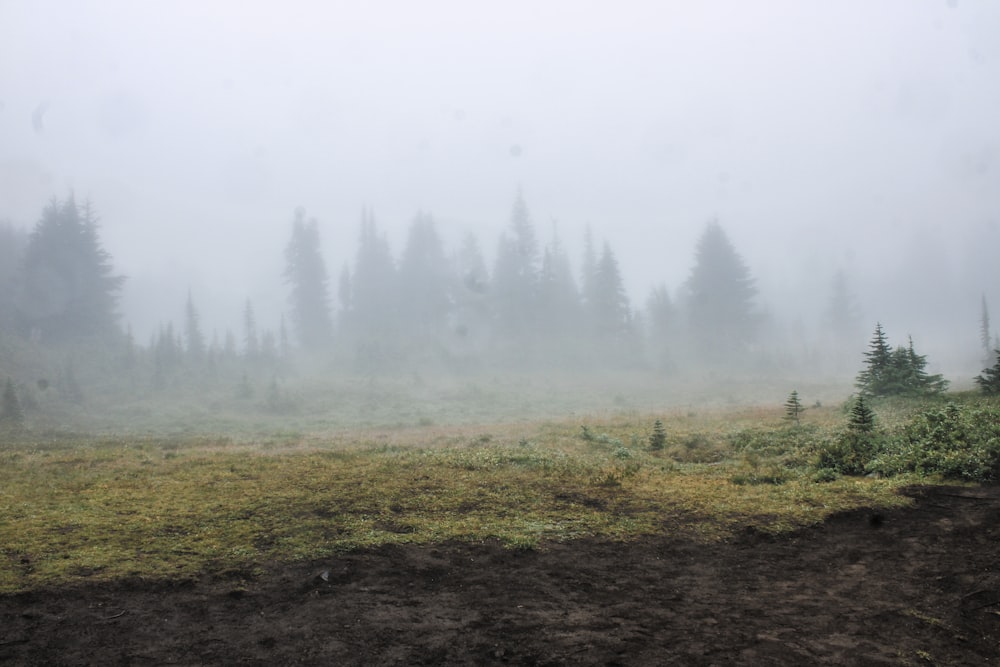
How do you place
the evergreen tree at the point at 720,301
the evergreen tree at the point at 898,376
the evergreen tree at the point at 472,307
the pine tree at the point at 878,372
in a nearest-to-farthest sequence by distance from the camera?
the evergreen tree at the point at 898,376, the pine tree at the point at 878,372, the evergreen tree at the point at 720,301, the evergreen tree at the point at 472,307

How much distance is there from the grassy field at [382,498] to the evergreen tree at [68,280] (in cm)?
5258

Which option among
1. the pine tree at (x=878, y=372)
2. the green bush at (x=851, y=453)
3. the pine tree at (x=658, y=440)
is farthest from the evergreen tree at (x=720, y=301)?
the green bush at (x=851, y=453)

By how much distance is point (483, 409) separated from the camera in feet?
147

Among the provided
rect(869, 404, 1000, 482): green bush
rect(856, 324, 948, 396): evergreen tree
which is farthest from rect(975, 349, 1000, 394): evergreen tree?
rect(869, 404, 1000, 482): green bush

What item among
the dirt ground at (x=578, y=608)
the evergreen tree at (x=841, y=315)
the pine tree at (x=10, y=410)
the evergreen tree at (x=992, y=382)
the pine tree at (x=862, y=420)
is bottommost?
the dirt ground at (x=578, y=608)

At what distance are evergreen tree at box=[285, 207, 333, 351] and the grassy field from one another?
203 feet

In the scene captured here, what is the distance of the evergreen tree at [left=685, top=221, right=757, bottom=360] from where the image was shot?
73562 millimetres

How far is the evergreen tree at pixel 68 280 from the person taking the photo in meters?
60.9

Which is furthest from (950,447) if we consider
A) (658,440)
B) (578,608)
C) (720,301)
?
(720,301)

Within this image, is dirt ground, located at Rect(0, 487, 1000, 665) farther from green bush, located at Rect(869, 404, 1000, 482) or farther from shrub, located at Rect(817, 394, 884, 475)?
shrub, located at Rect(817, 394, 884, 475)

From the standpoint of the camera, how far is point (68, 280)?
207 ft

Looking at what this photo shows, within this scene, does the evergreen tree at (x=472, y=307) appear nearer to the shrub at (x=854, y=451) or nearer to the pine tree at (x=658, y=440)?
the pine tree at (x=658, y=440)

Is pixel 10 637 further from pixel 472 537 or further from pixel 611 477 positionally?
pixel 611 477

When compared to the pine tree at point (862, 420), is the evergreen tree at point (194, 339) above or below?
above
